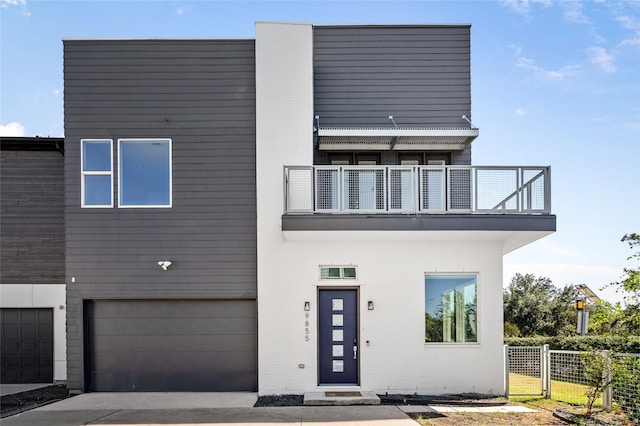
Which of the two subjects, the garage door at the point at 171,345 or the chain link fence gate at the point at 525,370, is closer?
the chain link fence gate at the point at 525,370

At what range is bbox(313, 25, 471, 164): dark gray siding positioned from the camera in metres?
9.90

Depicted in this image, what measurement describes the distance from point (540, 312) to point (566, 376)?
11063 millimetres

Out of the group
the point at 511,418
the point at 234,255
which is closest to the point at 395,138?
the point at 234,255

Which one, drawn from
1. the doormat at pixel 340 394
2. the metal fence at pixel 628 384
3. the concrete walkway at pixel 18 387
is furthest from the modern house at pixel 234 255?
the metal fence at pixel 628 384

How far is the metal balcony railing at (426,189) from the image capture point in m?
7.87

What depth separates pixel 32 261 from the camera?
33.2 ft

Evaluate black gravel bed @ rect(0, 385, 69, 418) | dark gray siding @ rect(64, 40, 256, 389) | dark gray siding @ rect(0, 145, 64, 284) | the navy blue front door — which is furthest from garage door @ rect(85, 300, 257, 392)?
dark gray siding @ rect(0, 145, 64, 284)

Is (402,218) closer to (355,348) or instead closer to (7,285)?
(355,348)

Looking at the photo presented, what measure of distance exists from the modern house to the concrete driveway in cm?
80

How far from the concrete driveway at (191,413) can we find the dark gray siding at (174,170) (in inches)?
58.0

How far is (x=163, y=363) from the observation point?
29.1 ft

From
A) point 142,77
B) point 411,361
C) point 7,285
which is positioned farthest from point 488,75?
point 7,285

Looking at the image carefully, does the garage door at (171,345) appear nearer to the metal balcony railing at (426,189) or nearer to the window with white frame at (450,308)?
the metal balcony railing at (426,189)

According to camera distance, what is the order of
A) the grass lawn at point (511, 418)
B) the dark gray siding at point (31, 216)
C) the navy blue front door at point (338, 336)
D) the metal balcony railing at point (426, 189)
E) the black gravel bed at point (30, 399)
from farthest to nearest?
the dark gray siding at point (31, 216) → the navy blue front door at point (338, 336) → the metal balcony railing at point (426, 189) → the black gravel bed at point (30, 399) → the grass lawn at point (511, 418)
